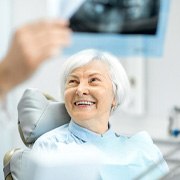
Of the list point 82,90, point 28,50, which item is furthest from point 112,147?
point 28,50

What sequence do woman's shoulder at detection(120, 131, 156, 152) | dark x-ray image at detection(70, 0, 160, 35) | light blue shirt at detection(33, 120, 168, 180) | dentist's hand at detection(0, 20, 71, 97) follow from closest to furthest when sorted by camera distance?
1. dentist's hand at detection(0, 20, 71, 97)
2. light blue shirt at detection(33, 120, 168, 180)
3. woman's shoulder at detection(120, 131, 156, 152)
4. dark x-ray image at detection(70, 0, 160, 35)

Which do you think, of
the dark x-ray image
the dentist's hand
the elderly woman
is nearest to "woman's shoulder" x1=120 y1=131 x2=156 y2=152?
the elderly woman

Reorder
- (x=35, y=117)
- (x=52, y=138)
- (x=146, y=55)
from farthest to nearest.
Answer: (x=146, y=55) < (x=35, y=117) < (x=52, y=138)

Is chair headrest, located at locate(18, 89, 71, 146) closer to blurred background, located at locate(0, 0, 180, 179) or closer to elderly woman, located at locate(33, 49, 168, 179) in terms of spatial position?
elderly woman, located at locate(33, 49, 168, 179)

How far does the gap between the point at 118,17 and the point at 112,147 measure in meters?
1.14

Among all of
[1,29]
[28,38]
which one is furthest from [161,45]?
[28,38]

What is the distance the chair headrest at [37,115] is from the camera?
140 centimetres

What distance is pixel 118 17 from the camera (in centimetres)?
232

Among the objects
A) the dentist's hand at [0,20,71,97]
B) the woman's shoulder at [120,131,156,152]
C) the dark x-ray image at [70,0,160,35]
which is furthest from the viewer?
the dark x-ray image at [70,0,160,35]

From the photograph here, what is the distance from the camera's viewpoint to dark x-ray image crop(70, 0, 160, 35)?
7.45ft

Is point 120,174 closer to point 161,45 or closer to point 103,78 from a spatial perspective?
point 103,78

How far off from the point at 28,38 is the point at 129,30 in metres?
1.81

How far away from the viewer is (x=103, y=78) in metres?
1.34

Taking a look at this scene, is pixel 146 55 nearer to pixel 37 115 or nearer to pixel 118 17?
pixel 118 17
